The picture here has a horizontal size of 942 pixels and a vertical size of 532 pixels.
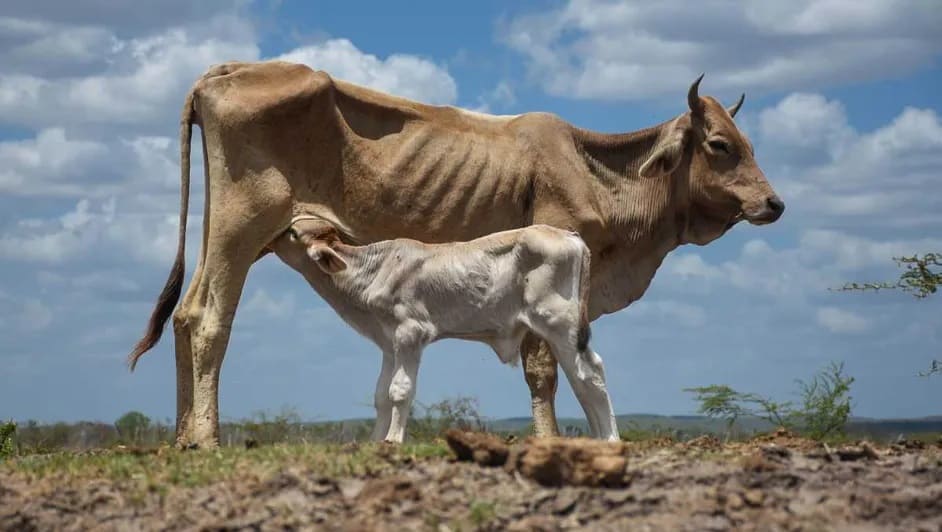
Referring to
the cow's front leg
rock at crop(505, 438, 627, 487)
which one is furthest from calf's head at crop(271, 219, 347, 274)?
rock at crop(505, 438, 627, 487)

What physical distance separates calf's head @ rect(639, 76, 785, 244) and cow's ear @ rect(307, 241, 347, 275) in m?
4.28

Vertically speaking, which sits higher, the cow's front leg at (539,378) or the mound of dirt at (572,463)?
the cow's front leg at (539,378)

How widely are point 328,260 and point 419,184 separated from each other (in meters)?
2.25

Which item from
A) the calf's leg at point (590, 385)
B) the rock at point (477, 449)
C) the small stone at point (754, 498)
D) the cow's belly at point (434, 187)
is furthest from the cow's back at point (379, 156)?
the small stone at point (754, 498)

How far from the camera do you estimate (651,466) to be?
9758mm

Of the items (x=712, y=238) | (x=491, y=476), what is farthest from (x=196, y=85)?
(x=491, y=476)

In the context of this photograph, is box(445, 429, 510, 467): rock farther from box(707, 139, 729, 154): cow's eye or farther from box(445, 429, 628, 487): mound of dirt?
box(707, 139, 729, 154): cow's eye

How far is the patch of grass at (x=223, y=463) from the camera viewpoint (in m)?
9.75

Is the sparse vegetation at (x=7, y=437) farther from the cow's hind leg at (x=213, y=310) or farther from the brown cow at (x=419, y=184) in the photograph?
the cow's hind leg at (x=213, y=310)

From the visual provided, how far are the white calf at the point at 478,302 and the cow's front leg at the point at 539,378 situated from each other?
6.39ft

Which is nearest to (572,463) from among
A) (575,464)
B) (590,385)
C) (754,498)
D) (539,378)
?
(575,464)

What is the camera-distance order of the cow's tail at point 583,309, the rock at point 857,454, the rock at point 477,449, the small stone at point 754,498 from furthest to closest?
the cow's tail at point 583,309
the rock at point 857,454
the rock at point 477,449
the small stone at point 754,498

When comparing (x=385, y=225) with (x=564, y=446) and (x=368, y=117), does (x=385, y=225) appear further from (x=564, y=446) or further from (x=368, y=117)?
(x=564, y=446)

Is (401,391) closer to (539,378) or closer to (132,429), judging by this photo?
(539,378)
